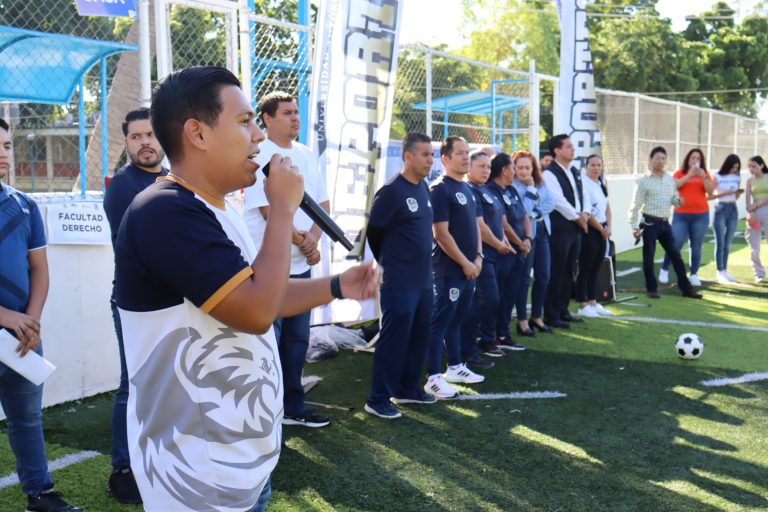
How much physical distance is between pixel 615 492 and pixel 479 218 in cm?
331

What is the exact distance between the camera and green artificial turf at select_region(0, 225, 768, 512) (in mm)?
4062

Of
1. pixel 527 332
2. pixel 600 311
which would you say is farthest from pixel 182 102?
pixel 600 311

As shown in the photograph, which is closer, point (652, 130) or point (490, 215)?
point (490, 215)

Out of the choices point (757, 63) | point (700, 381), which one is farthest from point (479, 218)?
point (757, 63)

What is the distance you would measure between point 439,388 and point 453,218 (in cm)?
136

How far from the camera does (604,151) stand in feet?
52.8

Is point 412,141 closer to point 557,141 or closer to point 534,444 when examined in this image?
point 534,444

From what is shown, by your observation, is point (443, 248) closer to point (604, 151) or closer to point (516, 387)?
point (516, 387)

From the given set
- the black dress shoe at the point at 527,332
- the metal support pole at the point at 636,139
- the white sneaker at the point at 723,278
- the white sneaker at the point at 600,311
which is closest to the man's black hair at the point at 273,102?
the black dress shoe at the point at 527,332

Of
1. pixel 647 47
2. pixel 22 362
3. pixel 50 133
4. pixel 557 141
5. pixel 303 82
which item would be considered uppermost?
pixel 647 47

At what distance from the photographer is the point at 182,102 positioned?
5.97 feet

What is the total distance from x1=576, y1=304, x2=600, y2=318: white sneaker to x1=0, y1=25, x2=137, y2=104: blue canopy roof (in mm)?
6037

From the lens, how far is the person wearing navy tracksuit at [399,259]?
5477 millimetres

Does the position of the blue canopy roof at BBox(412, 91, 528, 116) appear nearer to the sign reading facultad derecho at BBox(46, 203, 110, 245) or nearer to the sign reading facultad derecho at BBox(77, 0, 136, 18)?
the sign reading facultad derecho at BBox(77, 0, 136, 18)
